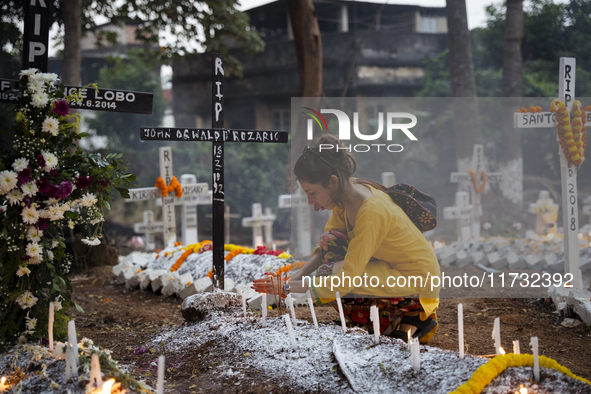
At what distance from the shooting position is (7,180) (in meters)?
3.22

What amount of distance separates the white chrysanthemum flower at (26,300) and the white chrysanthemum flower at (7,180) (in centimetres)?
73

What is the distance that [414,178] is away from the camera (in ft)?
42.9

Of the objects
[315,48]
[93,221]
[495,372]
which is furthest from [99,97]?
[315,48]

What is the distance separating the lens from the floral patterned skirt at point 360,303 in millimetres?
3812

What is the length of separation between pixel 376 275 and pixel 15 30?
786cm

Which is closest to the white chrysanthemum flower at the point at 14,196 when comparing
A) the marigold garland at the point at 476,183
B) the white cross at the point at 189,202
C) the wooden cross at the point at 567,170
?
the white cross at the point at 189,202

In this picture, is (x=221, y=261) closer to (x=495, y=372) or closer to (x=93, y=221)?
(x=93, y=221)

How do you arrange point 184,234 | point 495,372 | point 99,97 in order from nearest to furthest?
point 495,372 < point 99,97 < point 184,234

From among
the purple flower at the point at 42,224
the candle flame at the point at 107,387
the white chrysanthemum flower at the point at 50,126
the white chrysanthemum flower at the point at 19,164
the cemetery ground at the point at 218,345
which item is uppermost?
the white chrysanthemum flower at the point at 50,126

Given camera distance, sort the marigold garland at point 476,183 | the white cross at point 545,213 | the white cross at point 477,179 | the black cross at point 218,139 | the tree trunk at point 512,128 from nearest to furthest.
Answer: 1. the black cross at point 218,139
2. the white cross at point 477,179
3. the marigold garland at point 476,183
4. the white cross at point 545,213
5. the tree trunk at point 512,128

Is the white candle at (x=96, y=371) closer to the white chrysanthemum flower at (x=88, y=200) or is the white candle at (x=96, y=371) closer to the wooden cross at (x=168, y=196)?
Result: the white chrysanthemum flower at (x=88, y=200)

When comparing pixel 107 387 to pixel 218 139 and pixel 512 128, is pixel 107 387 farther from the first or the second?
pixel 512 128

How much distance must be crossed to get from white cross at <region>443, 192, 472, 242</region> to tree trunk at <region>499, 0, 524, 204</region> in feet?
10.3

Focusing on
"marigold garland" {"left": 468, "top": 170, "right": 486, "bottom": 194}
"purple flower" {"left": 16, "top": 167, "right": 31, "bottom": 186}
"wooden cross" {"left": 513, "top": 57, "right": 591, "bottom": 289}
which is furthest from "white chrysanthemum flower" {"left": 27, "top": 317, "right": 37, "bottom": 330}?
"marigold garland" {"left": 468, "top": 170, "right": 486, "bottom": 194}
